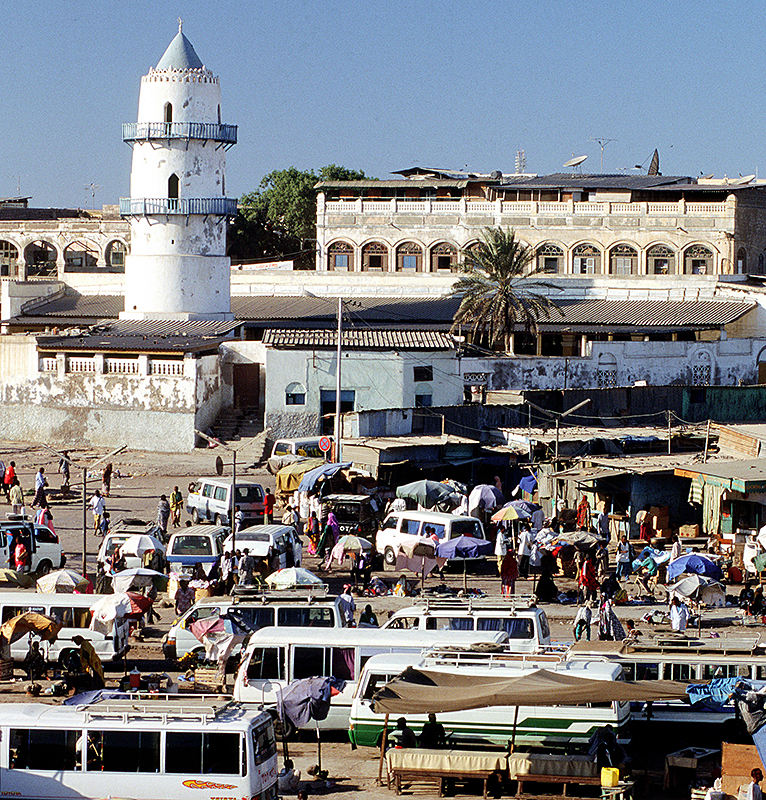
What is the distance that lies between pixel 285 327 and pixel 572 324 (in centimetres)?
1217

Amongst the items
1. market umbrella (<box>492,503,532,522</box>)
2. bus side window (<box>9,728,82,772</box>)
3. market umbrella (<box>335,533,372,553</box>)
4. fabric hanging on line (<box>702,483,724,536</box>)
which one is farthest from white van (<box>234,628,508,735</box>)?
fabric hanging on line (<box>702,483,724,536</box>)

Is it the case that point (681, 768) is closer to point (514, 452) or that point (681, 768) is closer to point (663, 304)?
point (514, 452)

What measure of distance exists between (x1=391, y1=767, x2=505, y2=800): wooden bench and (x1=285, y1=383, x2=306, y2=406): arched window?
3005 cm

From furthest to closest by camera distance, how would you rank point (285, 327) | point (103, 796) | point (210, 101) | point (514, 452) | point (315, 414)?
point (285, 327), point (210, 101), point (315, 414), point (514, 452), point (103, 796)

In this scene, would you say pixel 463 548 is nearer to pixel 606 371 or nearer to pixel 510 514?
pixel 510 514

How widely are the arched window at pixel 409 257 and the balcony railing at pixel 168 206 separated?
2073cm

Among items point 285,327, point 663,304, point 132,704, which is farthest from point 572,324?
point 132,704

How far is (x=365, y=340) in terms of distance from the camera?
47281 mm

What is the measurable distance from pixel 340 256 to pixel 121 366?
28716 millimetres

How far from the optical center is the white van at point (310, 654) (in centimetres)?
1948

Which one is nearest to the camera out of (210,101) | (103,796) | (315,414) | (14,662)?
(103,796)

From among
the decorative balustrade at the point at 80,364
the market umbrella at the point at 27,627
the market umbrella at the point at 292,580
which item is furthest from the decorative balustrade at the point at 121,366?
the market umbrella at the point at 27,627

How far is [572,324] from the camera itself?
2376 inches

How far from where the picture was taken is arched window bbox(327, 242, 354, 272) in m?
75.6
